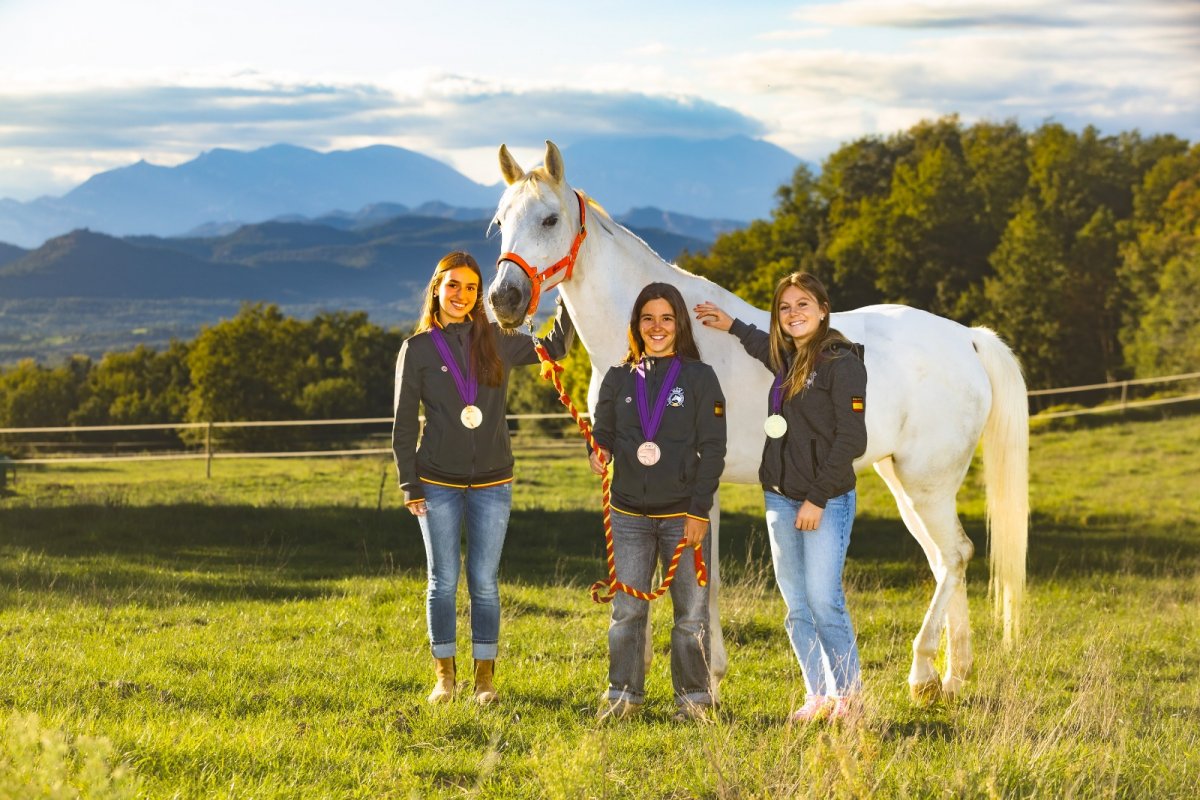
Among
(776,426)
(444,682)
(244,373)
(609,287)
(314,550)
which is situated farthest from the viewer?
(244,373)

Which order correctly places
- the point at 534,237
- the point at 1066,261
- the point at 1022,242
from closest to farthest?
the point at 534,237 → the point at 1022,242 → the point at 1066,261

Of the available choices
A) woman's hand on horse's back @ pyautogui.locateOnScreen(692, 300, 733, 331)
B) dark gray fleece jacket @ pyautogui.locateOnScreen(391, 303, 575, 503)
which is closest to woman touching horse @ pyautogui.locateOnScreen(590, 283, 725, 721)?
woman's hand on horse's back @ pyautogui.locateOnScreen(692, 300, 733, 331)

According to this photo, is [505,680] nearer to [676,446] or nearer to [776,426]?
[676,446]

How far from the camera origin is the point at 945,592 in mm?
5188

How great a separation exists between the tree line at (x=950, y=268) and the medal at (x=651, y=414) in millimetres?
35863

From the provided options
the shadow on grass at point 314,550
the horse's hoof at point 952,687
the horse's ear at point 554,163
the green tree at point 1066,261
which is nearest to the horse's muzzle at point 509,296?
the horse's ear at point 554,163

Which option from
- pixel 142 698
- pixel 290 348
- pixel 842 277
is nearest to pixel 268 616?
pixel 142 698

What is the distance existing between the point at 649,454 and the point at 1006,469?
8.42ft

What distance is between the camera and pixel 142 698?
4.63 m

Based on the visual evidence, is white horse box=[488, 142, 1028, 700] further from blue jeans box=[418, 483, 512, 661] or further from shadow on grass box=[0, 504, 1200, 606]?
shadow on grass box=[0, 504, 1200, 606]

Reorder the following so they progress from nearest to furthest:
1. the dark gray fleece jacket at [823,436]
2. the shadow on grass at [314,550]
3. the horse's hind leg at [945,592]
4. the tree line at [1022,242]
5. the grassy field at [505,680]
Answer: the grassy field at [505,680]
the dark gray fleece jacket at [823,436]
the horse's hind leg at [945,592]
the shadow on grass at [314,550]
the tree line at [1022,242]

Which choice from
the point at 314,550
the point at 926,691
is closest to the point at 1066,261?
the point at 314,550

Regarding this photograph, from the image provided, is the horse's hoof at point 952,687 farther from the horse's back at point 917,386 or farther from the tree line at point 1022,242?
the tree line at point 1022,242

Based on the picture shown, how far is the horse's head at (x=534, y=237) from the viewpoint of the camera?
14.6ft
